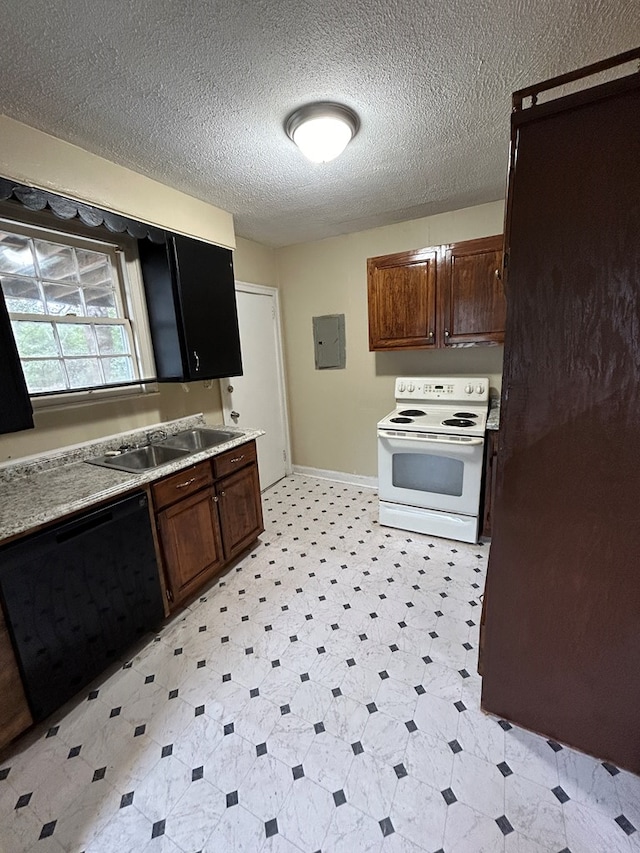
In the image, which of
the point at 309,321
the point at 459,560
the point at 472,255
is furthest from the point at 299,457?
the point at 472,255

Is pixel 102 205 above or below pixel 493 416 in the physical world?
above

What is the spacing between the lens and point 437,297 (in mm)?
2789

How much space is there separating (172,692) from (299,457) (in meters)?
2.73

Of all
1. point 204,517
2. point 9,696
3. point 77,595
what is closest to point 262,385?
point 204,517

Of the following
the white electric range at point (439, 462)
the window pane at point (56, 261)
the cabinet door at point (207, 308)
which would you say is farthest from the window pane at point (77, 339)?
the white electric range at point (439, 462)

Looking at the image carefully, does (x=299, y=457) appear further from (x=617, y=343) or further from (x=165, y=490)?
(x=617, y=343)

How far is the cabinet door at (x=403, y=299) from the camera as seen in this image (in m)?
2.80

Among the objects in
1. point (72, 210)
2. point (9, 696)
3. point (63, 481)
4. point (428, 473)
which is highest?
point (72, 210)

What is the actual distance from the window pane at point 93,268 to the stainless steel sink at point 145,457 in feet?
3.46

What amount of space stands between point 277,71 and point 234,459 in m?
1.92

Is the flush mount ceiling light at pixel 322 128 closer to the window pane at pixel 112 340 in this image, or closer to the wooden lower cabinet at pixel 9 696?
the window pane at pixel 112 340

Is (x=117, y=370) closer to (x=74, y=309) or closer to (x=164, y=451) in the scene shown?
(x=74, y=309)

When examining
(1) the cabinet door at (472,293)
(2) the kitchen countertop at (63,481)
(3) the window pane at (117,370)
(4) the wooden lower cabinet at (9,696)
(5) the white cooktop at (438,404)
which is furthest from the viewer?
(5) the white cooktop at (438,404)

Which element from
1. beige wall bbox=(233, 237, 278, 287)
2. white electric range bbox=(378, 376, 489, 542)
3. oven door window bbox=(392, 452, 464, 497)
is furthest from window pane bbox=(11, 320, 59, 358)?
oven door window bbox=(392, 452, 464, 497)
